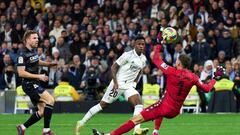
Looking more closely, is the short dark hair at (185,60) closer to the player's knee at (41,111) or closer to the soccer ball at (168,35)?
the soccer ball at (168,35)

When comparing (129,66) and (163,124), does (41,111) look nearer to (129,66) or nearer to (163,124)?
(129,66)

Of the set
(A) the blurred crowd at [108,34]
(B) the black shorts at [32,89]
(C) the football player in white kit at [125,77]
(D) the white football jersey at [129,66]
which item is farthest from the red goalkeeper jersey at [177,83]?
(A) the blurred crowd at [108,34]

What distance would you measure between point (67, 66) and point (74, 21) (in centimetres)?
346

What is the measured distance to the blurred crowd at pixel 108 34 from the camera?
30.0 metres

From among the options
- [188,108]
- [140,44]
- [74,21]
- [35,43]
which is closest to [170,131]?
[140,44]

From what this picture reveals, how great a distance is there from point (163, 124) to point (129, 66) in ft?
10.8

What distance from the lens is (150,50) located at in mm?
30719

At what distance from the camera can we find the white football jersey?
756 inches

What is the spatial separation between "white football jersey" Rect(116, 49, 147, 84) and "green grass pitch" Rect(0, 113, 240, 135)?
1.28 metres

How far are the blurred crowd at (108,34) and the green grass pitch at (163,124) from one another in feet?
11.4

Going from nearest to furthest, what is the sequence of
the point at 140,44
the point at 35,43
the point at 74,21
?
the point at 35,43 < the point at 140,44 < the point at 74,21

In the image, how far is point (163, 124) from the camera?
2203 cm

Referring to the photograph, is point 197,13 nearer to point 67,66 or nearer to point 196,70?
point 196,70

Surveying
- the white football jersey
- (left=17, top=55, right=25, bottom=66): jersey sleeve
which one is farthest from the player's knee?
the white football jersey
